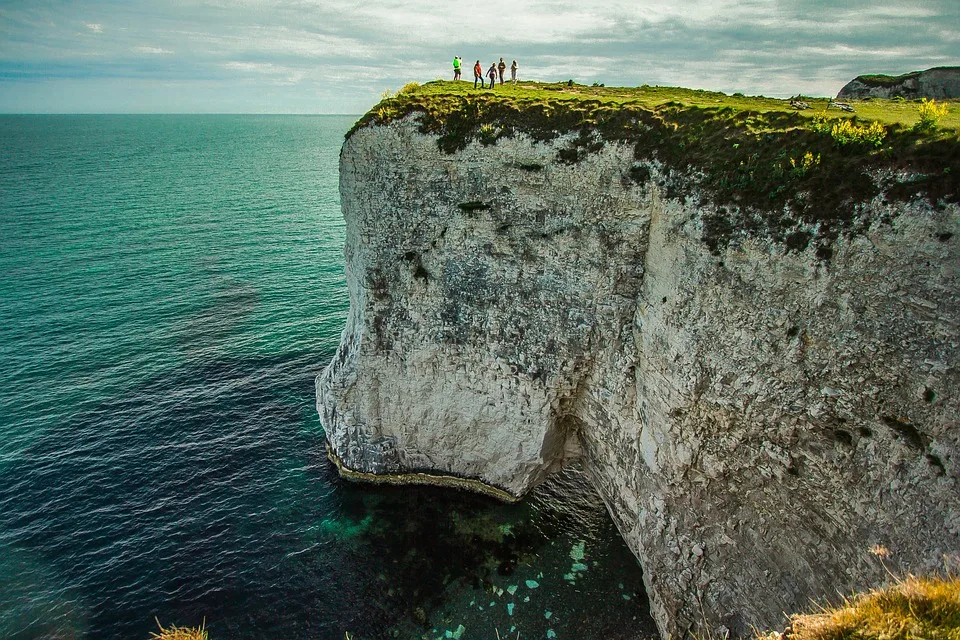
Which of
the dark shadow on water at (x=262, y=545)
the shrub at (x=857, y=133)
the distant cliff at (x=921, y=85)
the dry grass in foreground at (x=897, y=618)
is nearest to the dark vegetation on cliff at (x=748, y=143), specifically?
the shrub at (x=857, y=133)

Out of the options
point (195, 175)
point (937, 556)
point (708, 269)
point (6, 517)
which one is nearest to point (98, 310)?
point (6, 517)

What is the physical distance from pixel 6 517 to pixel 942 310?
3923 centimetres

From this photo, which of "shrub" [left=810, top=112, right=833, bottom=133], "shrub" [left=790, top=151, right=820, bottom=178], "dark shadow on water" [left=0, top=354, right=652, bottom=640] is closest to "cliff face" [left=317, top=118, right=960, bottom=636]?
"shrub" [left=790, top=151, right=820, bottom=178]

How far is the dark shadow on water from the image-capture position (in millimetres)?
22359

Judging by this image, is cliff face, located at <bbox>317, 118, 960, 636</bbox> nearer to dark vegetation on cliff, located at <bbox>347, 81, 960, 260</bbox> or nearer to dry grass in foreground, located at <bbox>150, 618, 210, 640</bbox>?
dark vegetation on cliff, located at <bbox>347, 81, 960, 260</bbox>

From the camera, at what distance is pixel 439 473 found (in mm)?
29594

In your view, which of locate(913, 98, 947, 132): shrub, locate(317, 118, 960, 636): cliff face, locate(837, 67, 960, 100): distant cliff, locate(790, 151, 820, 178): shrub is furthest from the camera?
locate(837, 67, 960, 100): distant cliff

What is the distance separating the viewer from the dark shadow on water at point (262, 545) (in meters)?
22.4

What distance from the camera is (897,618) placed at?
875 cm

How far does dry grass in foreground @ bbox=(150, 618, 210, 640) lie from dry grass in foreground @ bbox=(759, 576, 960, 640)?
18.1m

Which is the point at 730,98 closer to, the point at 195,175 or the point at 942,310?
the point at 942,310

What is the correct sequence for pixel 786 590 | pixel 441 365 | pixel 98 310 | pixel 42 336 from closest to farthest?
1. pixel 786 590
2. pixel 441 365
3. pixel 42 336
4. pixel 98 310

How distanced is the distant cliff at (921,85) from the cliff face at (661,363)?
18.0 metres

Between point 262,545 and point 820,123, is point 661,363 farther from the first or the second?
point 262,545
